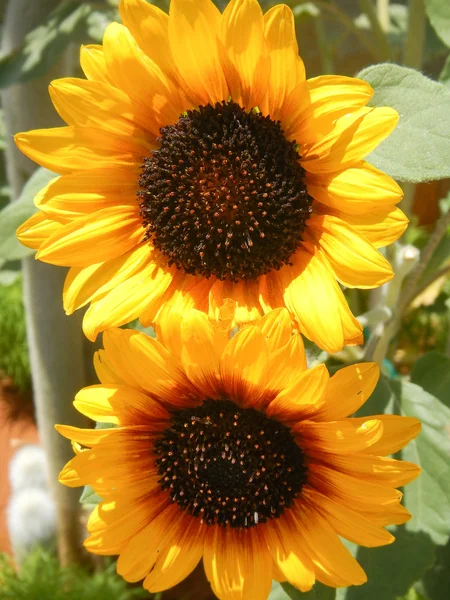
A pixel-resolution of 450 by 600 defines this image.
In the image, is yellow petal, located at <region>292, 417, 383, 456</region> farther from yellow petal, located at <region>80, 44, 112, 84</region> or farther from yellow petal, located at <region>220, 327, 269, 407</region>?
yellow petal, located at <region>80, 44, 112, 84</region>

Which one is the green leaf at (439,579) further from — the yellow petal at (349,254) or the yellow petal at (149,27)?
the yellow petal at (149,27)

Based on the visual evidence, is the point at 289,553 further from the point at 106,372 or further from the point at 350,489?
the point at 106,372

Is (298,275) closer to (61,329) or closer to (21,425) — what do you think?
(61,329)

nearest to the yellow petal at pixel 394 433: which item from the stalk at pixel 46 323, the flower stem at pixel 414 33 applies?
the flower stem at pixel 414 33

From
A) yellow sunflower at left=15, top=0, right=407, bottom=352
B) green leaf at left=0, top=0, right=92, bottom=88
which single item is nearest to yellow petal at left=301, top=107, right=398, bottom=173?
yellow sunflower at left=15, top=0, right=407, bottom=352

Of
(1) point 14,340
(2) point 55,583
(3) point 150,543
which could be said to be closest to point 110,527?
(3) point 150,543
